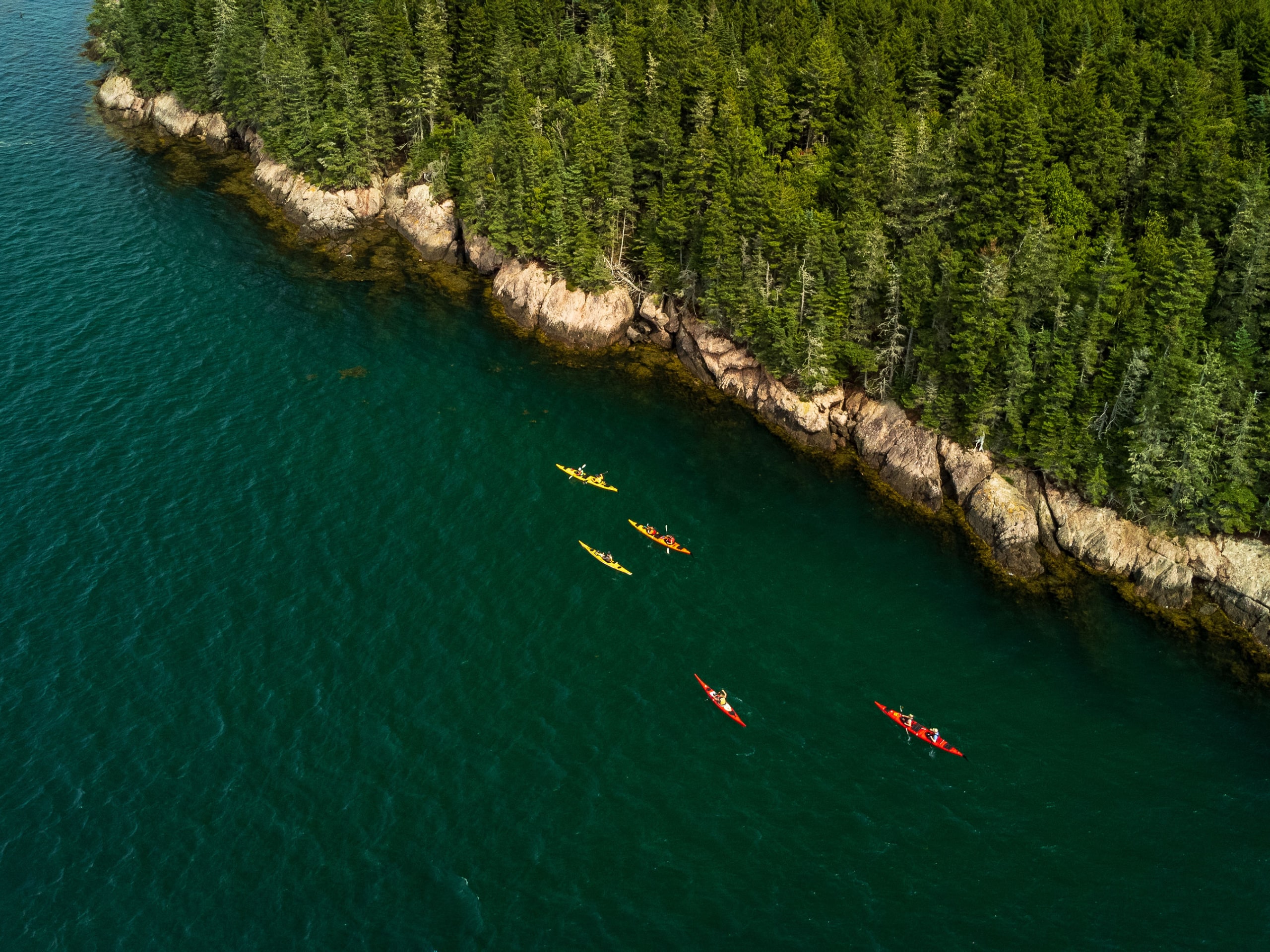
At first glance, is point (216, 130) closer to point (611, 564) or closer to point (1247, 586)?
point (611, 564)

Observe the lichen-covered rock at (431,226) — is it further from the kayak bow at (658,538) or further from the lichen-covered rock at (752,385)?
the kayak bow at (658,538)

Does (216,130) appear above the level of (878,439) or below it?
above

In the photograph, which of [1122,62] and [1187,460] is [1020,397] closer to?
[1187,460]

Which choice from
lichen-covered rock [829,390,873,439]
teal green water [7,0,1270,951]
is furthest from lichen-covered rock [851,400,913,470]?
teal green water [7,0,1270,951]

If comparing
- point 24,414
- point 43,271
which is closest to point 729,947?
point 24,414

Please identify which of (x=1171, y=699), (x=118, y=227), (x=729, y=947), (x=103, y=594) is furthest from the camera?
(x=118, y=227)

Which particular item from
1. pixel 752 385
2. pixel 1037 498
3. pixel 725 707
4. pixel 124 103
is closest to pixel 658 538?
pixel 725 707

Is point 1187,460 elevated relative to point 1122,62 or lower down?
lower down

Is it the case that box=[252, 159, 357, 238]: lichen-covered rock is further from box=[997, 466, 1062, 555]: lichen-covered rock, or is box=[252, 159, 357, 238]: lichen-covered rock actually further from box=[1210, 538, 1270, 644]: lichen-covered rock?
box=[1210, 538, 1270, 644]: lichen-covered rock
